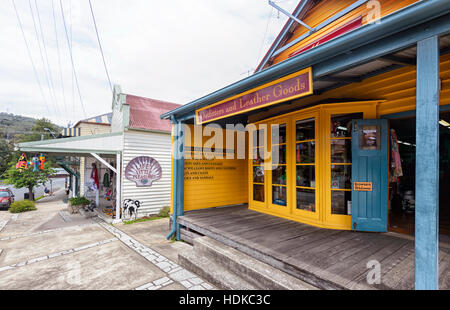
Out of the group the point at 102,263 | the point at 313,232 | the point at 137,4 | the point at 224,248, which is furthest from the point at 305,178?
the point at 137,4

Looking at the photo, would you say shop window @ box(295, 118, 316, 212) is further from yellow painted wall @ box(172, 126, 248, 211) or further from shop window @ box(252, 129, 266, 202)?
yellow painted wall @ box(172, 126, 248, 211)

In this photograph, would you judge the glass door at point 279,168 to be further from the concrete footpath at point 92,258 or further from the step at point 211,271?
the concrete footpath at point 92,258

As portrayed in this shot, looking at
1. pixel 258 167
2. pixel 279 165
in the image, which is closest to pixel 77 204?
pixel 258 167

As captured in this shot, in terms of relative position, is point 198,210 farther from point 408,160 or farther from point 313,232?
point 408,160

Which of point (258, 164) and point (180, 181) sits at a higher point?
point (258, 164)

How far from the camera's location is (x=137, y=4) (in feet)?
20.8

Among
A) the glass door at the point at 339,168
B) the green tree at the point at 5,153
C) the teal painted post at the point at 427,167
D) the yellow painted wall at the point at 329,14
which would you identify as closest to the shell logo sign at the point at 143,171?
the yellow painted wall at the point at 329,14

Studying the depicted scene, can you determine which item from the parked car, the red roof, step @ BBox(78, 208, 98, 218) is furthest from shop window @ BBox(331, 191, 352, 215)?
the parked car

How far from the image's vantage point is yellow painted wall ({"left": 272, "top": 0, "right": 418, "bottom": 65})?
4738mm

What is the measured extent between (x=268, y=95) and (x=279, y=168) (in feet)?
7.29

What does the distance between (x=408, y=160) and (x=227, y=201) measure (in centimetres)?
639

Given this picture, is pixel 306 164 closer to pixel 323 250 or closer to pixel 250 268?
pixel 323 250

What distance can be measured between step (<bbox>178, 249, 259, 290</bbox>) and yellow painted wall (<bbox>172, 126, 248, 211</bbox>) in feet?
5.77

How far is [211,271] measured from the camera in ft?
10.3
